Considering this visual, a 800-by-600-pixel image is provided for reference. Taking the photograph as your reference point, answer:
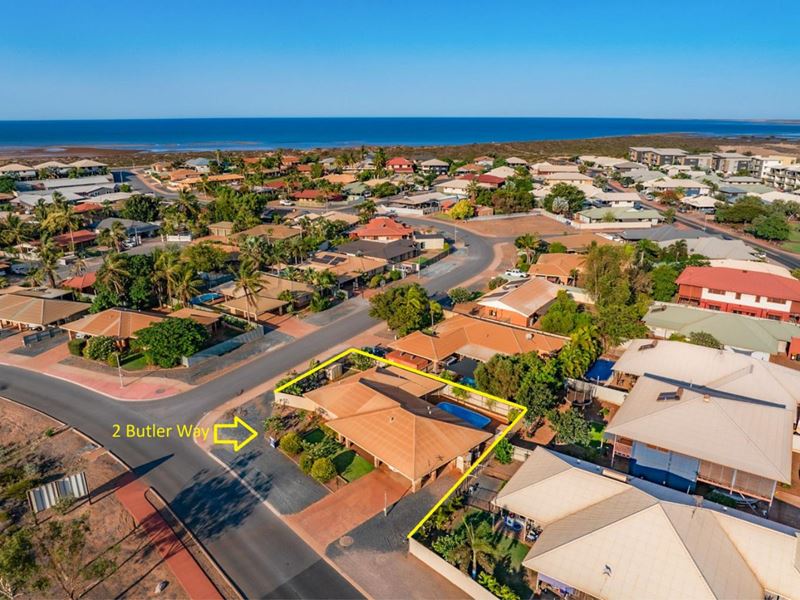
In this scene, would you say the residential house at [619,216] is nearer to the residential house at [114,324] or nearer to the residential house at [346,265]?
the residential house at [346,265]

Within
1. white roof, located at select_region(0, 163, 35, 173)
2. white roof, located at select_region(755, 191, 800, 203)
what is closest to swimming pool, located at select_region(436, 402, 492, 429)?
white roof, located at select_region(755, 191, 800, 203)

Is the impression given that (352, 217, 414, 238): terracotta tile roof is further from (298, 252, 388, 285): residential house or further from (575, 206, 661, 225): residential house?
(575, 206, 661, 225): residential house

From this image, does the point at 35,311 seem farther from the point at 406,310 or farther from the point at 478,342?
the point at 478,342

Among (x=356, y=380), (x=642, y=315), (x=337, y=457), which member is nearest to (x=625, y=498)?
(x=337, y=457)

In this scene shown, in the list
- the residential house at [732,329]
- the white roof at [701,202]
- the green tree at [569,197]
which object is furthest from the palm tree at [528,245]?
the white roof at [701,202]

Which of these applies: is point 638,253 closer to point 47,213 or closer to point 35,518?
point 35,518

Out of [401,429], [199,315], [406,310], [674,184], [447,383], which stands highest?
[674,184]

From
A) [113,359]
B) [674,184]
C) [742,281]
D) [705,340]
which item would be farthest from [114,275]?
[674,184]
